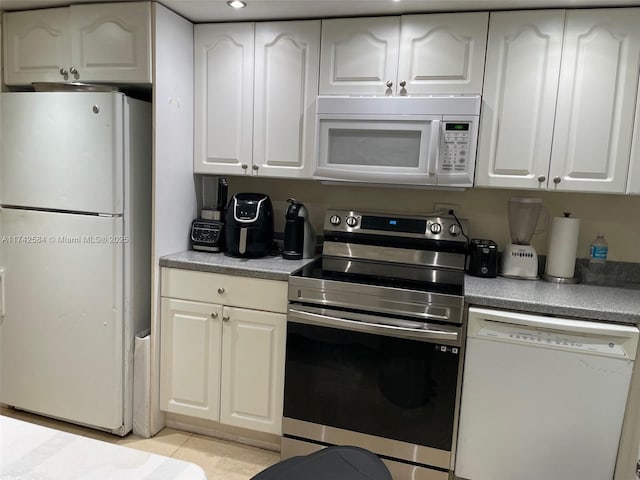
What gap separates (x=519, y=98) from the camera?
207 centimetres

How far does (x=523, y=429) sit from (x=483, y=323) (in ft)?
1.53

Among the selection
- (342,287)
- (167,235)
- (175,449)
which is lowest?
(175,449)

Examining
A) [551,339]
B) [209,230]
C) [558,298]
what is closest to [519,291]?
[558,298]

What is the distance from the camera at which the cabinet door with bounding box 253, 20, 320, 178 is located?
2.30 meters

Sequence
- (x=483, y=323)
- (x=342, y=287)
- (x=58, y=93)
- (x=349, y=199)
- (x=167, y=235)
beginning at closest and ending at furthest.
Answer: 1. (x=483, y=323)
2. (x=342, y=287)
3. (x=58, y=93)
4. (x=167, y=235)
5. (x=349, y=199)

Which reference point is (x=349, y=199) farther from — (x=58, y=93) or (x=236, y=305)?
(x=58, y=93)

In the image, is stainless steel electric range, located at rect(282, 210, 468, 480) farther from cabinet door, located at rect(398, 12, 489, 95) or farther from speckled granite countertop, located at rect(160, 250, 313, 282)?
cabinet door, located at rect(398, 12, 489, 95)

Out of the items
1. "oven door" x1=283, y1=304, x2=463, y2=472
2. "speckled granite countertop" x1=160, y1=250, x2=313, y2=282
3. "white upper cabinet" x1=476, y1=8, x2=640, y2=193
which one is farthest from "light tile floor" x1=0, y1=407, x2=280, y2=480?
"white upper cabinet" x1=476, y1=8, x2=640, y2=193

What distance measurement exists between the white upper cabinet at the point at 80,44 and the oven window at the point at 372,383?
1.49 metres

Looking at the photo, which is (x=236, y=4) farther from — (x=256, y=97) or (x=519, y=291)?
(x=519, y=291)

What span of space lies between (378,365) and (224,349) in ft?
2.53

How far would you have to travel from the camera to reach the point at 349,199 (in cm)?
262

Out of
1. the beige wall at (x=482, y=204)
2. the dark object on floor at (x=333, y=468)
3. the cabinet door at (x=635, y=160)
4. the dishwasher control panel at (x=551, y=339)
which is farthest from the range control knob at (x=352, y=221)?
the dark object on floor at (x=333, y=468)

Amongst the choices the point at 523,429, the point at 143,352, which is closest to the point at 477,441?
the point at 523,429
